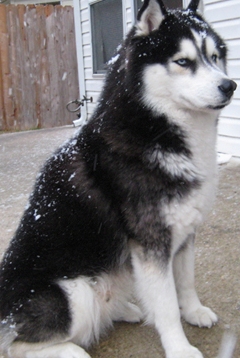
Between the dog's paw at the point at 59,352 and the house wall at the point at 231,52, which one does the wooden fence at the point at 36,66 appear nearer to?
the house wall at the point at 231,52

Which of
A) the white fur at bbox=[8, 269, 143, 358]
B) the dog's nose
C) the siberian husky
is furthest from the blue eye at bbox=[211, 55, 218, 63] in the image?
the white fur at bbox=[8, 269, 143, 358]

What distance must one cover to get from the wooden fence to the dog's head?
7805 mm

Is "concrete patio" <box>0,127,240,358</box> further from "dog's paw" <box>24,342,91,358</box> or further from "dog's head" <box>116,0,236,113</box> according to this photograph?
"dog's head" <box>116,0,236,113</box>

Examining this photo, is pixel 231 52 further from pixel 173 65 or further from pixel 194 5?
pixel 173 65

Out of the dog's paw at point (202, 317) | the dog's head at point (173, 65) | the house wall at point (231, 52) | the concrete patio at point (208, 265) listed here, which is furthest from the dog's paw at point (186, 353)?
the house wall at point (231, 52)

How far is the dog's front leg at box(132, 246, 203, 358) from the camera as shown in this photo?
6.84 ft

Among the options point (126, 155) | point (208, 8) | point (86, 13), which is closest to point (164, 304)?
point (126, 155)

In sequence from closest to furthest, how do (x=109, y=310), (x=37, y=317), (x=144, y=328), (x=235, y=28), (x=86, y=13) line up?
(x=37, y=317)
(x=109, y=310)
(x=144, y=328)
(x=235, y=28)
(x=86, y=13)

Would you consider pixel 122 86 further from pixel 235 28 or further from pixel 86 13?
pixel 86 13

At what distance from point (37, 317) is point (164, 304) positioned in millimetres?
606

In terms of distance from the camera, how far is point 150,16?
6.91ft

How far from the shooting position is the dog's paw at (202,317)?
2418 millimetres

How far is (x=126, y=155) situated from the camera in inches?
85.3

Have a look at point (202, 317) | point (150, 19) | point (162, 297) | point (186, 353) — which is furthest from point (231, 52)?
point (186, 353)
